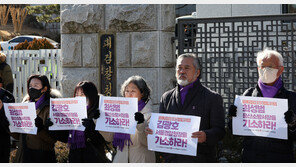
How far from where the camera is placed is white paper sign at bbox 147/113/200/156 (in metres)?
3.87

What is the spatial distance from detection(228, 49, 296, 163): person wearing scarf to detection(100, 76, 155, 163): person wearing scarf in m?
0.85

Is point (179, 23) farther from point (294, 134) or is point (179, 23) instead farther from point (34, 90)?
point (294, 134)

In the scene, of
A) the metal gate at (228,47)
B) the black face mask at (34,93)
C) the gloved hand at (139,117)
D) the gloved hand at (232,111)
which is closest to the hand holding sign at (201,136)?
the gloved hand at (232,111)

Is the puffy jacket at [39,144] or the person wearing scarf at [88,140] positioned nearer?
the person wearing scarf at [88,140]

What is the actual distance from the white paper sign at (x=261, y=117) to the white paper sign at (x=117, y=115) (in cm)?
96

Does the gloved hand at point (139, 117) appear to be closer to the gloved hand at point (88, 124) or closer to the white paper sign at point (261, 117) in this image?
the gloved hand at point (88, 124)

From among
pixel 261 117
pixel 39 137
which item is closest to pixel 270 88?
pixel 261 117

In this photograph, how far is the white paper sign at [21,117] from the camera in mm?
4582

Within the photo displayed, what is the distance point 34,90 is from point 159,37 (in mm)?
2884

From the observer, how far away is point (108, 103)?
4.34 meters

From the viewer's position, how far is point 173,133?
13.1 ft

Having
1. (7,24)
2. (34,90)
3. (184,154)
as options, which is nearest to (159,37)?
(34,90)

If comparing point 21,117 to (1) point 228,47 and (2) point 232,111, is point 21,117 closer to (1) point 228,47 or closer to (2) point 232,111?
(2) point 232,111

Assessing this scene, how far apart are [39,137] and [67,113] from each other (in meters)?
0.44
